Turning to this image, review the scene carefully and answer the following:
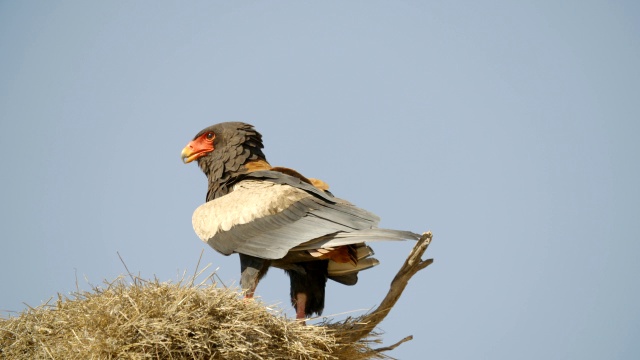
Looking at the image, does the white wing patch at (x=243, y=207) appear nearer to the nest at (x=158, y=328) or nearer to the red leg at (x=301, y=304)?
the red leg at (x=301, y=304)

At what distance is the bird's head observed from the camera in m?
6.70

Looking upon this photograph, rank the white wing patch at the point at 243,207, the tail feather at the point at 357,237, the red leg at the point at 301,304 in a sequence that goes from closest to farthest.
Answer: the tail feather at the point at 357,237
the white wing patch at the point at 243,207
the red leg at the point at 301,304

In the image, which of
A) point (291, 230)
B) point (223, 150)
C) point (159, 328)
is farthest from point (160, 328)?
point (223, 150)

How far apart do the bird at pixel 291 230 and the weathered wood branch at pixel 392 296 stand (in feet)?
0.92

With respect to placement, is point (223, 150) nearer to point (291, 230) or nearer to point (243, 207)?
point (243, 207)

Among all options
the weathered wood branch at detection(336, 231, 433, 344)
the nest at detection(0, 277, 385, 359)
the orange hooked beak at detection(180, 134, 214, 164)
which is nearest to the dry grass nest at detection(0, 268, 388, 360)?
the nest at detection(0, 277, 385, 359)

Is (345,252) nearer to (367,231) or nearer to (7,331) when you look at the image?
(367,231)

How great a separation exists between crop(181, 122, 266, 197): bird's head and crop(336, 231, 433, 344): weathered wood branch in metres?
1.58

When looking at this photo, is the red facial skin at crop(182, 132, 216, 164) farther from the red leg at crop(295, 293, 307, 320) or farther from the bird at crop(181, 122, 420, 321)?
the red leg at crop(295, 293, 307, 320)

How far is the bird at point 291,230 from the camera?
5.84 m

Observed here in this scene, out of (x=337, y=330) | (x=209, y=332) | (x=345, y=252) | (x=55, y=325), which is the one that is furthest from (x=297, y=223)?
(x=55, y=325)

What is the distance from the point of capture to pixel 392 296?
5930 millimetres

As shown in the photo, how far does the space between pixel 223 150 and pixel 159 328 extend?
8.06 ft

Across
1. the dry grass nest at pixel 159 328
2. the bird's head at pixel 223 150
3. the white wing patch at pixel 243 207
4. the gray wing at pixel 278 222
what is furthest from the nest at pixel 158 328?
the bird's head at pixel 223 150
